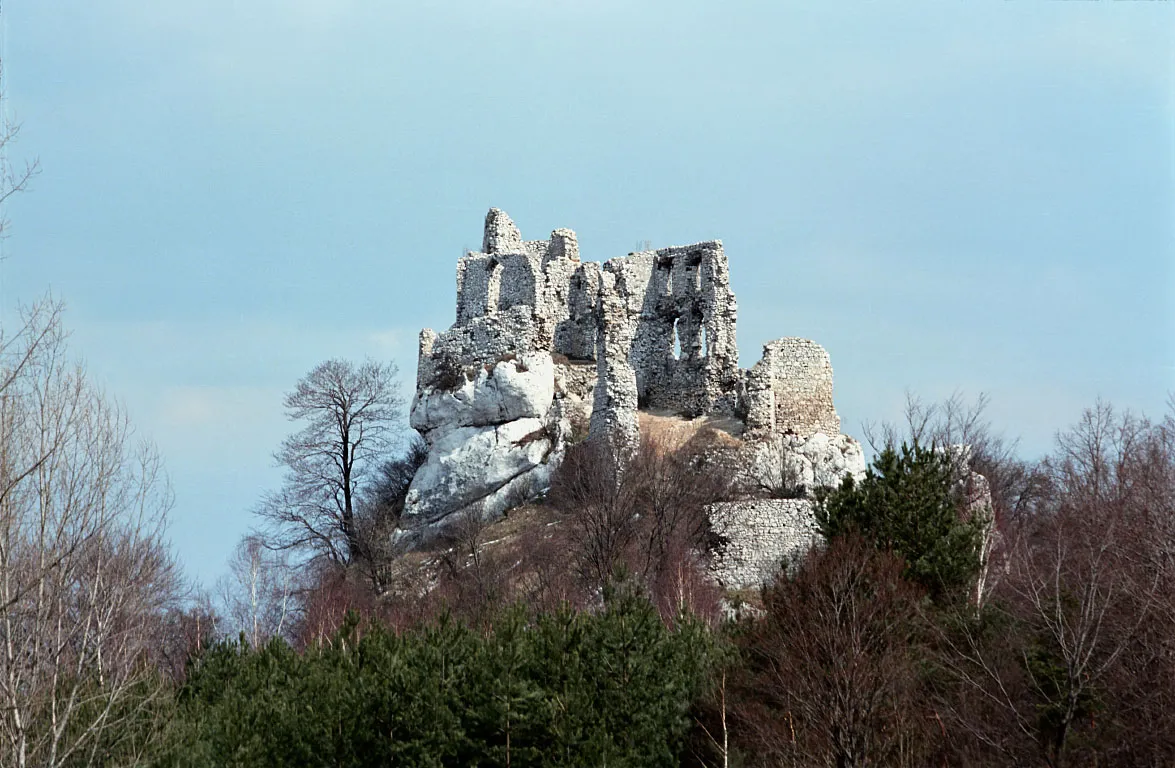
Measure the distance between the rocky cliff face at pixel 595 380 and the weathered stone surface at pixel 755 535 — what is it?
1.36 m

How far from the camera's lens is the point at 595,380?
1768 inches

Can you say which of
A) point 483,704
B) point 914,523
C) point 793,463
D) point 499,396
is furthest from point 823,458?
point 483,704

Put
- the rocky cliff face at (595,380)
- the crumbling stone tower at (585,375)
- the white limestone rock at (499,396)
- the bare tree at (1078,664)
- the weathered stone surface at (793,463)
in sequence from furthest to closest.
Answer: the white limestone rock at (499,396) → the crumbling stone tower at (585,375) → the rocky cliff face at (595,380) → the weathered stone surface at (793,463) → the bare tree at (1078,664)

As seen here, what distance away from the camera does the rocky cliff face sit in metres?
39.6

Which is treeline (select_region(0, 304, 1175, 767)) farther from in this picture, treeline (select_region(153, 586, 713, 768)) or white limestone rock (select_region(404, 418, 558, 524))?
white limestone rock (select_region(404, 418, 558, 524))

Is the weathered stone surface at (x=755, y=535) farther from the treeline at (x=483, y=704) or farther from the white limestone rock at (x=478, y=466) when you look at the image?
the treeline at (x=483, y=704)

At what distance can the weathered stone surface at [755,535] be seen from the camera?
36.2 metres

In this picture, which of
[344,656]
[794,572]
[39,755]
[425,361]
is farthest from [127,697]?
[425,361]

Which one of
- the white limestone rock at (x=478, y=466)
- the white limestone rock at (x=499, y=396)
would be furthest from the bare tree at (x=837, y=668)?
the white limestone rock at (x=499, y=396)

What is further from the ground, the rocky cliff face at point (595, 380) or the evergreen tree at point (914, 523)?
the rocky cliff face at point (595, 380)

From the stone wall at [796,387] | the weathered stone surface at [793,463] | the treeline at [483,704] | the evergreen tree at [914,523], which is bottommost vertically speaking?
the treeline at [483,704]

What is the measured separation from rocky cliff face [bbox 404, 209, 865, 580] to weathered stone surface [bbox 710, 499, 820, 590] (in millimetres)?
1363

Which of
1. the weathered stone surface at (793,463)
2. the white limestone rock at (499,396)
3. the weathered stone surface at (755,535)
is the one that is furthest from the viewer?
the white limestone rock at (499,396)

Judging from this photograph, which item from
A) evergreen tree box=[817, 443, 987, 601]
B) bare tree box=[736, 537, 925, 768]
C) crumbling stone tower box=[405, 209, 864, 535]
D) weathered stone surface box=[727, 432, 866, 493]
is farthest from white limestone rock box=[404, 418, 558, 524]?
bare tree box=[736, 537, 925, 768]
